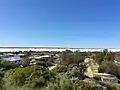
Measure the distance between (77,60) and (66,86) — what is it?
28188mm

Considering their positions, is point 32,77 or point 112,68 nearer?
point 32,77

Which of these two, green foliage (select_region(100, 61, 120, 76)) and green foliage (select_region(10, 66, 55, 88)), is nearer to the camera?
green foliage (select_region(10, 66, 55, 88))

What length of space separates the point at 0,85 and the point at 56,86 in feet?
9.43

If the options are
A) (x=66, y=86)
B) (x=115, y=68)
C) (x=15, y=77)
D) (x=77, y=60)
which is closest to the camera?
(x=66, y=86)

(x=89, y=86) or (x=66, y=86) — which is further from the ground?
(x=66, y=86)

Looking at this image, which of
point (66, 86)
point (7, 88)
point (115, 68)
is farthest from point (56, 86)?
point (115, 68)

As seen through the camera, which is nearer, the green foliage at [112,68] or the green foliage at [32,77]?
the green foliage at [32,77]

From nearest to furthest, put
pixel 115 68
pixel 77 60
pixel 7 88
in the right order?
1. pixel 7 88
2. pixel 115 68
3. pixel 77 60

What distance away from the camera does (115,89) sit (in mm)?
20641

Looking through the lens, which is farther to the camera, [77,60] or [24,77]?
[77,60]

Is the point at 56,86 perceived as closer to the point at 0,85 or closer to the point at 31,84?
the point at 31,84

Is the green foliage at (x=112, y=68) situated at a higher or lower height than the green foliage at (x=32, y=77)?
lower

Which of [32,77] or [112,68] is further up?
[32,77]

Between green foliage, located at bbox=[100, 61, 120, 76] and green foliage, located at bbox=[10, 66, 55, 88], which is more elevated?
green foliage, located at bbox=[10, 66, 55, 88]
